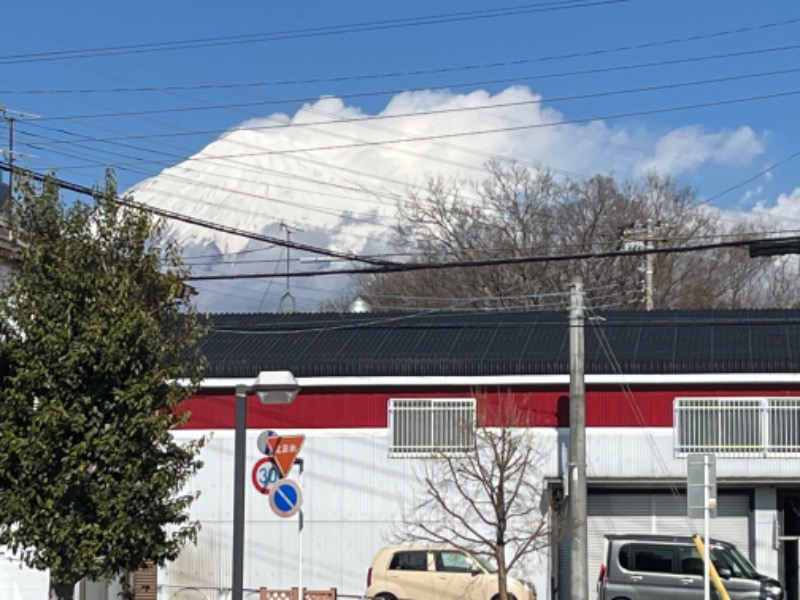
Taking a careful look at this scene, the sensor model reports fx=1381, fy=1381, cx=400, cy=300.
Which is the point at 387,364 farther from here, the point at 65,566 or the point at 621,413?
the point at 65,566

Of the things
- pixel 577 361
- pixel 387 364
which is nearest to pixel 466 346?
pixel 387 364

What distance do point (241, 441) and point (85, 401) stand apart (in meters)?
2.20

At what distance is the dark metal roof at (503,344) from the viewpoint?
3016 centimetres

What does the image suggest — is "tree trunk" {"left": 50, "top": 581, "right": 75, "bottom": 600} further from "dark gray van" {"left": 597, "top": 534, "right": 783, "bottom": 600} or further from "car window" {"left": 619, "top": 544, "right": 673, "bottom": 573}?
"car window" {"left": 619, "top": 544, "right": 673, "bottom": 573}

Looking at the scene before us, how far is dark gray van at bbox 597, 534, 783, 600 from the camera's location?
2533 centimetres

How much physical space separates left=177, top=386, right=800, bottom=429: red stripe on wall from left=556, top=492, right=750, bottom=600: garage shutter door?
184 centimetres

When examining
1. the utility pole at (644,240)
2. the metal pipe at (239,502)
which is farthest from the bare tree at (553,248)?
the metal pipe at (239,502)

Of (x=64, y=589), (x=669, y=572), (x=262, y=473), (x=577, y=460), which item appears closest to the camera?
(x=64, y=589)

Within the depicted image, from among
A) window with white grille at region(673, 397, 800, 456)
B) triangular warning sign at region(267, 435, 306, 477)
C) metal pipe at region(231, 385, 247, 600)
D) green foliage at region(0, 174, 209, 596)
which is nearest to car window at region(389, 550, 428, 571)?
window with white grille at region(673, 397, 800, 456)

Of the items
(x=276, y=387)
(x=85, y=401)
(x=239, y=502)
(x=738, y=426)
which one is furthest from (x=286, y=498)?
(x=738, y=426)

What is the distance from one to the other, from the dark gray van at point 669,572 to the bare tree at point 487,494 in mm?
2026

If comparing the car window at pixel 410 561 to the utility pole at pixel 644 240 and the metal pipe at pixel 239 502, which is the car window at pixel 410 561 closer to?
the metal pipe at pixel 239 502

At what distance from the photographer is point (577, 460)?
2705 cm

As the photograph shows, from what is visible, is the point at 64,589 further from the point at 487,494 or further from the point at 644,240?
the point at 644,240
